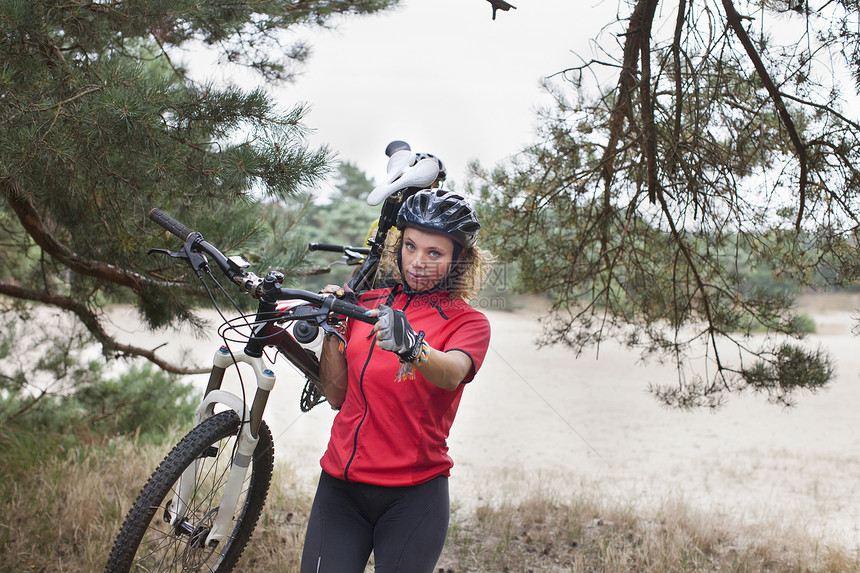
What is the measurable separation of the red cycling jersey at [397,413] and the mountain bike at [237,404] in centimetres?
15

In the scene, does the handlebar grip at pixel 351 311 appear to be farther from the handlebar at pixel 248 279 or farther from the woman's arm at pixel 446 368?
the woman's arm at pixel 446 368

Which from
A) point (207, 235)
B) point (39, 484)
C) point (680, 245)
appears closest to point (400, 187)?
point (207, 235)

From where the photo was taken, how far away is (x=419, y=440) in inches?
67.9

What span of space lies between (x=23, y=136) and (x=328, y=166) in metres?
0.88

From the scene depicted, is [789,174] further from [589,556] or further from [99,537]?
[99,537]

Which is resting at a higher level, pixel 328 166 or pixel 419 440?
pixel 328 166

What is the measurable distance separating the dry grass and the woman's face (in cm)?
189

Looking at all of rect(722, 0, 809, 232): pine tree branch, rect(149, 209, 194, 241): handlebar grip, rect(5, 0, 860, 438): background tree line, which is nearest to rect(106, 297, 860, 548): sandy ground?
rect(5, 0, 860, 438): background tree line

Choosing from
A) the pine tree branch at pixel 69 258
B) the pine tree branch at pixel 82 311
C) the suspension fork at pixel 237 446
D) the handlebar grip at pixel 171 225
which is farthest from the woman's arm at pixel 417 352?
the pine tree branch at pixel 82 311

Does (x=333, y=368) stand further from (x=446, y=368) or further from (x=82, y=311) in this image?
(x=82, y=311)

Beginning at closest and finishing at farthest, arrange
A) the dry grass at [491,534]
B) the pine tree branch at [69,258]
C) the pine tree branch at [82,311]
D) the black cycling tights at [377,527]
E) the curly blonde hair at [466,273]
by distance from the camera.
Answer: the black cycling tights at [377,527] → the curly blonde hair at [466,273] → the pine tree branch at [69,258] → the dry grass at [491,534] → the pine tree branch at [82,311]

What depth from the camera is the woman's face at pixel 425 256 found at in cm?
177

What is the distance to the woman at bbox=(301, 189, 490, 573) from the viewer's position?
1709 millimetres

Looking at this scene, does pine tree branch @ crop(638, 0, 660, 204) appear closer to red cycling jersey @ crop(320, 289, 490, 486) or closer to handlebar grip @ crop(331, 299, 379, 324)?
red cycling jersey @ crop(320, 289, 490, 486)
